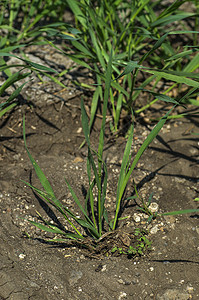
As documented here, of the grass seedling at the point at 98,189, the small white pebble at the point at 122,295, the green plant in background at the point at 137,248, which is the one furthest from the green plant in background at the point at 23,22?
the small white pebble at the point at 122,295

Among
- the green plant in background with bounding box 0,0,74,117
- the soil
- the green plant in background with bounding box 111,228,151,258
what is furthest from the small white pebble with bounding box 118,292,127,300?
the green plant in background with bounding box 0,0,74,117

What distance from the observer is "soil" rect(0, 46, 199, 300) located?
55.1 inches

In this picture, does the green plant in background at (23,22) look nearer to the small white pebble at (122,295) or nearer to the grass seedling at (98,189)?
the grass seedling at (98,189)

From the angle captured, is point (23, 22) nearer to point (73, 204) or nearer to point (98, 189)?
point (73, 204)

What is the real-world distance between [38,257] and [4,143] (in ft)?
2.32

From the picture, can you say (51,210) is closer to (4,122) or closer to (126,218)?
(126,218)

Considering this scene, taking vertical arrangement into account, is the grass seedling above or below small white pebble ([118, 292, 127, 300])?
above

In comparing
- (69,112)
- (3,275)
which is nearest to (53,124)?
(69,112)

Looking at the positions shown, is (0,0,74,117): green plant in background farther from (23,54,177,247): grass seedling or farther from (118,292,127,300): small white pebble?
(118,292,127,300): small white pebble

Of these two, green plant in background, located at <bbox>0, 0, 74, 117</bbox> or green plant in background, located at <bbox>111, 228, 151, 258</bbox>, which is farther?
green plant in background, located at <bbox>0, 0, 74, 117</bbox>

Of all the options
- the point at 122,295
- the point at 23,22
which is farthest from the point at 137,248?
the point at 23,22

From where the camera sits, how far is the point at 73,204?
172 cm

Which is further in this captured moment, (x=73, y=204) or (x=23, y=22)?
(x=23, y=22)

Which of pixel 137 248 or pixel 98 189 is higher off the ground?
pixel 98 189
